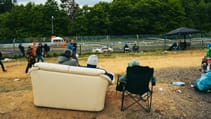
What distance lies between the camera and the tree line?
52188 millimetres

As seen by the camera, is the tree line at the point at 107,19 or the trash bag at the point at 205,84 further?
the tree line at the point at 107,19

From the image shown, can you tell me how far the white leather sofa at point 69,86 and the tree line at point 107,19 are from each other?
4590 cm

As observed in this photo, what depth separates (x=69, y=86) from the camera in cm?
584

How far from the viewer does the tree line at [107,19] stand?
5219 cm

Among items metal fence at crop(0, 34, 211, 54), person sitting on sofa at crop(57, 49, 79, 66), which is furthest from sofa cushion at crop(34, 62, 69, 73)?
metal fence at crop(0, 34, 211, 54)

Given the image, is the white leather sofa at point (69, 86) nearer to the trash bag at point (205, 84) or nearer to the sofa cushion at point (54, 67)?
the sofa cushion at point (54, 67)

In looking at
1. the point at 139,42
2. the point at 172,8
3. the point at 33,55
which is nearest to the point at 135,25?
the point at 172,8

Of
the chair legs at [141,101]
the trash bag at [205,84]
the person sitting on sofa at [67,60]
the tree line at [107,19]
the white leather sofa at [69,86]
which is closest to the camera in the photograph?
the white leather sofa at [69,86]

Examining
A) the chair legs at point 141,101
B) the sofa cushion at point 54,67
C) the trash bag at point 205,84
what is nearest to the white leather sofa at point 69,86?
the sofa cushion at point 54,67

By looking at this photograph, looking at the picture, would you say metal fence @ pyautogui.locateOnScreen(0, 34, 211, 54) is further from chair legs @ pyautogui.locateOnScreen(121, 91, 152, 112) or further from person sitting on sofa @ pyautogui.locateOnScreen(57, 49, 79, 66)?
chair legs @ pyautogui.locateOnScreen(121, 91, 152, 112)

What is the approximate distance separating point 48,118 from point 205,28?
178 feet

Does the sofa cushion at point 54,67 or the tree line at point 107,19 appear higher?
the tree line at point 107,19

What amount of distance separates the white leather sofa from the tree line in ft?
151

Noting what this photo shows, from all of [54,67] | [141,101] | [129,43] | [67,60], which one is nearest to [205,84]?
[141,101]
